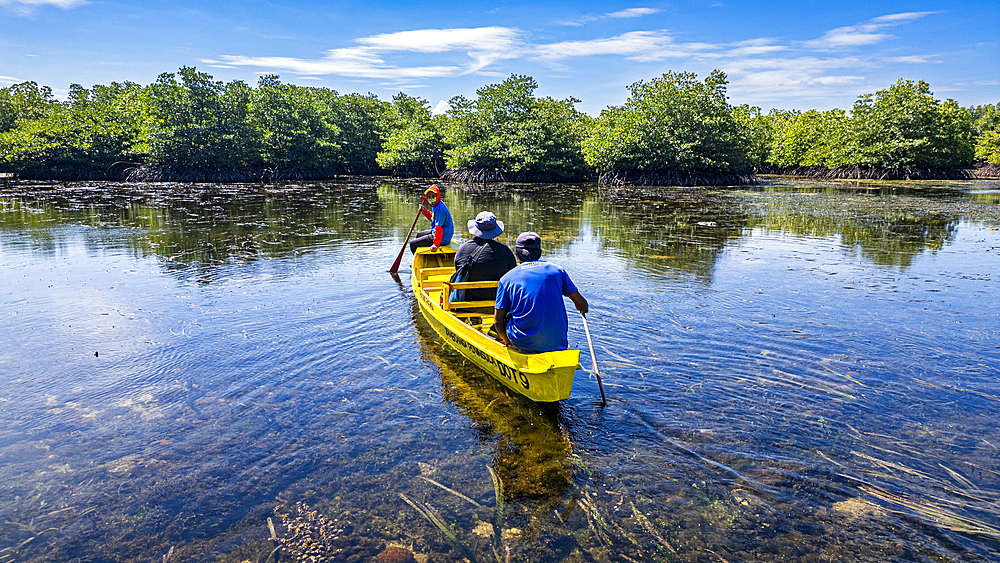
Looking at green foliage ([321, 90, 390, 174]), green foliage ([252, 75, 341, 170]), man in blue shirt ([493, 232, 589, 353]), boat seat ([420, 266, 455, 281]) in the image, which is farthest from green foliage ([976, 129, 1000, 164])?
man in blue shirt ([493, 232, 589, 353])

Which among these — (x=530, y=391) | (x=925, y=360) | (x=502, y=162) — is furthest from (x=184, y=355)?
(x=502, y=162)

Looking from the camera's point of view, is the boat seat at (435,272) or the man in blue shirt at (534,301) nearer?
the man in blue shirt at (534,301)

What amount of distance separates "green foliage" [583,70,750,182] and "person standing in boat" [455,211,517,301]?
35795 millimetres

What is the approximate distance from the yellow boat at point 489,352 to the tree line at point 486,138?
35790 millimetres

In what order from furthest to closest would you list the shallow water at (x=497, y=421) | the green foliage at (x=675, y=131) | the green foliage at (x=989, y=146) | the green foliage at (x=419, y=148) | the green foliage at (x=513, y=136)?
1. the green foliage at (x=989, y=146)
2. the green foliage at (x=419, y=148)
3. the green foliage at (x=513, y=136)
4. the green foliage at (x=675, y=131)
5. the shallow water at (x=497, y=421)

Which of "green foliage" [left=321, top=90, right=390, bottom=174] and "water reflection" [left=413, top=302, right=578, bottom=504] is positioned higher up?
"green foliage" [left=321, top=90, right=390, bottom=174]

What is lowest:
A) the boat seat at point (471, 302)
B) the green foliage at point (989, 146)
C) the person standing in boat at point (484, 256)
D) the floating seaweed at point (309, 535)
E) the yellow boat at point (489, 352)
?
the floating seaweed at point (309, 535)

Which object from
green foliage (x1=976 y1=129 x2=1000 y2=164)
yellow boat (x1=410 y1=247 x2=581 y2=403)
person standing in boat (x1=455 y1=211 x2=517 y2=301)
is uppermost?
green foliage (x1=976 y1=129 x2=1000 y2=164)

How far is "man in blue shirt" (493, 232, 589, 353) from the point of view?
523cm

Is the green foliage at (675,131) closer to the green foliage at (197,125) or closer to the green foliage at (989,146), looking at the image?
the green foliage at (197,125)

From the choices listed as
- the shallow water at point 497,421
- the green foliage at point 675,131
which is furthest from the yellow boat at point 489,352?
the green foliage at point 675,131

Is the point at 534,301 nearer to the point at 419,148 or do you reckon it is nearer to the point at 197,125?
the point at 197,125

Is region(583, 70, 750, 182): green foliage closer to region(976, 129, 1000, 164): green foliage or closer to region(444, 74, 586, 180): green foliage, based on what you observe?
region(444, 74, 586, 180): green foliage

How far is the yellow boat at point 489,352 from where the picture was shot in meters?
5.14
